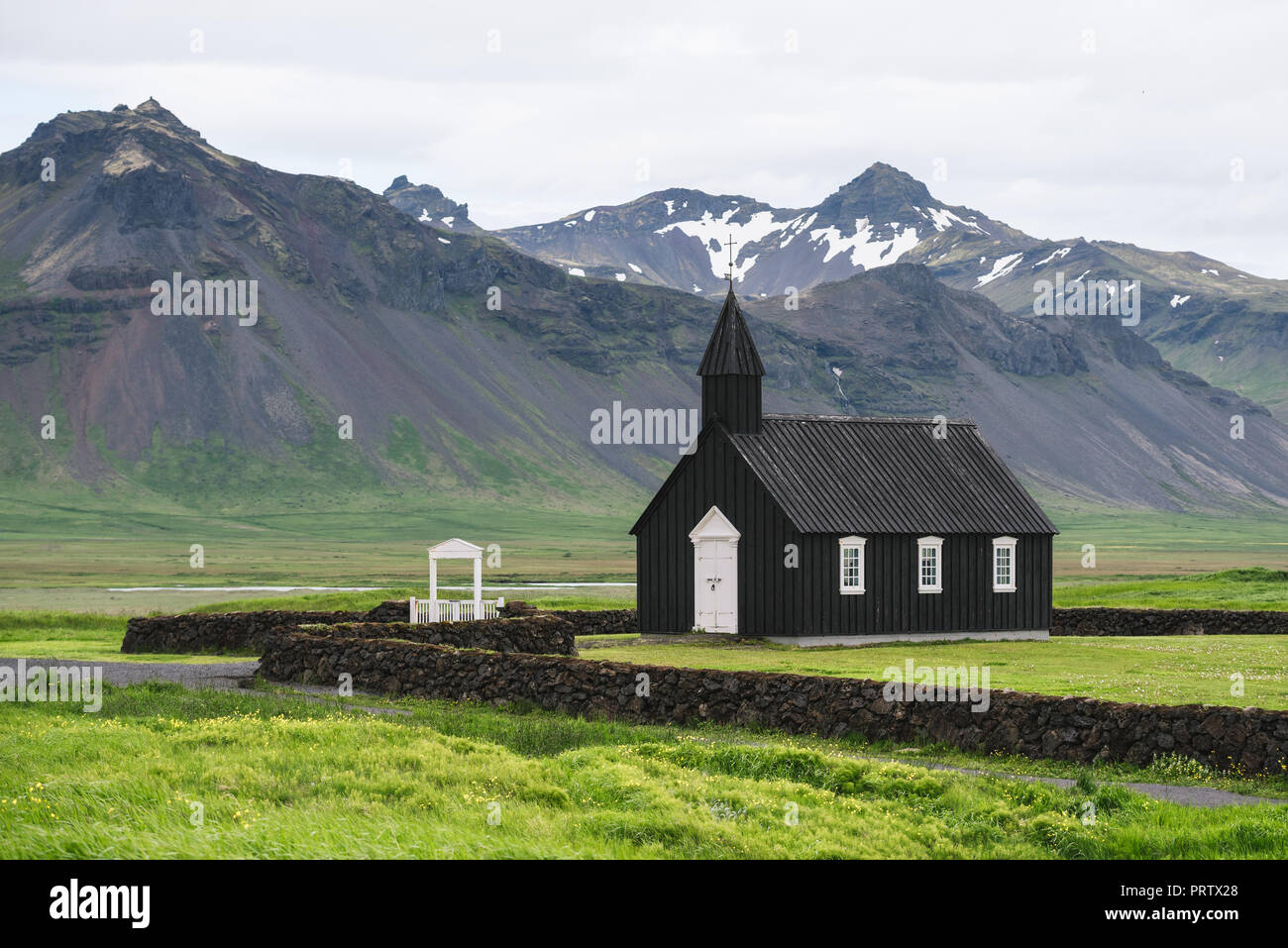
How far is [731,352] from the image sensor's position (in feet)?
161

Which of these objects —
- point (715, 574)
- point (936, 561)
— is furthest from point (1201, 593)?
point (715, 574)

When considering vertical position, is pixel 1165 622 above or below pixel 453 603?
below

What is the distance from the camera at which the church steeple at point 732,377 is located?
Result: 48.5m

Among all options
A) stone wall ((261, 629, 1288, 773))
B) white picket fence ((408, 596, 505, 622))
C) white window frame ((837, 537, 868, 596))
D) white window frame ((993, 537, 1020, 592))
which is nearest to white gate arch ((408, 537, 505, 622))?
white picket fence ((408, 596, 505, 622))

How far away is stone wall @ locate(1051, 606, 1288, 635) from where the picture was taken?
5028 cm

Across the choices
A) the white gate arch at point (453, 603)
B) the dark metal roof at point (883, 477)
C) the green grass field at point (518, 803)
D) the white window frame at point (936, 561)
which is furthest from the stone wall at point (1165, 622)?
the green grass field at point (518, 803)

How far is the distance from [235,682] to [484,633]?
22.4 feet

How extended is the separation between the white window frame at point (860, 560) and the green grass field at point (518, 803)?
79.7ft

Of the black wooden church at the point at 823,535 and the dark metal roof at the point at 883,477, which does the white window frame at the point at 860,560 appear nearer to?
the black wooden church at the point at 823,535

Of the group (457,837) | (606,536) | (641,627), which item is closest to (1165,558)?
(606,536)

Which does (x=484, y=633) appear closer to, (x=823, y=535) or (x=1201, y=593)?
(x=823, y=535)
